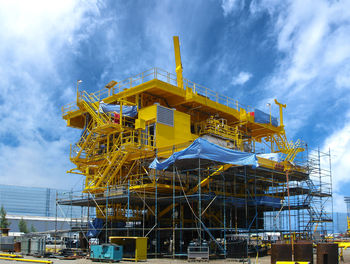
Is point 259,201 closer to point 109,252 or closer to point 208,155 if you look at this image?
point 208,155

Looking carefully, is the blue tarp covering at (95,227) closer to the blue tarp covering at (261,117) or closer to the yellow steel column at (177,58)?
the yellow steel column at (177,58)

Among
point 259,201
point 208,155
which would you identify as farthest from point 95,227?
point 259,201

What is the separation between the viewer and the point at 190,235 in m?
32.9

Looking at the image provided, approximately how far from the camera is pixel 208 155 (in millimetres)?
25203

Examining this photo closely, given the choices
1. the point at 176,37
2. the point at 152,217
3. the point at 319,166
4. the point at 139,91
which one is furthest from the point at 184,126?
the point at 319,166

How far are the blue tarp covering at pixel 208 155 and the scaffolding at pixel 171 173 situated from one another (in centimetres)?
85

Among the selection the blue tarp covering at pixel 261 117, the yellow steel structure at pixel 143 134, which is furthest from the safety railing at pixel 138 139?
the blue tarp covering at pixel 261 117

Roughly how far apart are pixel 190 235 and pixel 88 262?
11311mm

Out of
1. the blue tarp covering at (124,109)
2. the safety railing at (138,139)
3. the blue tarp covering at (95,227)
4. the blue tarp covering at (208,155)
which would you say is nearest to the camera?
the blue tarp covering at (208,155)

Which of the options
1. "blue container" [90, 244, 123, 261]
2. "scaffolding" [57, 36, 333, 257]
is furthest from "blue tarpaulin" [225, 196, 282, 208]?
"blue container" [90, 244, 123, 261]

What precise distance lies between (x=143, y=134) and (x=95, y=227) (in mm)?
8136

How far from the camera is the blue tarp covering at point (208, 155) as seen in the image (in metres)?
25.0

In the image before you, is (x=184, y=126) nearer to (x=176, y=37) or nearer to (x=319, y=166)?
(x=176, y=37)

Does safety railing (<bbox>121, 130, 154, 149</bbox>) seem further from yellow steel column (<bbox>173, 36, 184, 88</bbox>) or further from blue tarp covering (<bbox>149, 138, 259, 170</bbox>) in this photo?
yellow steel column (<bbox>173, 36, 184, 88</bbox>)
